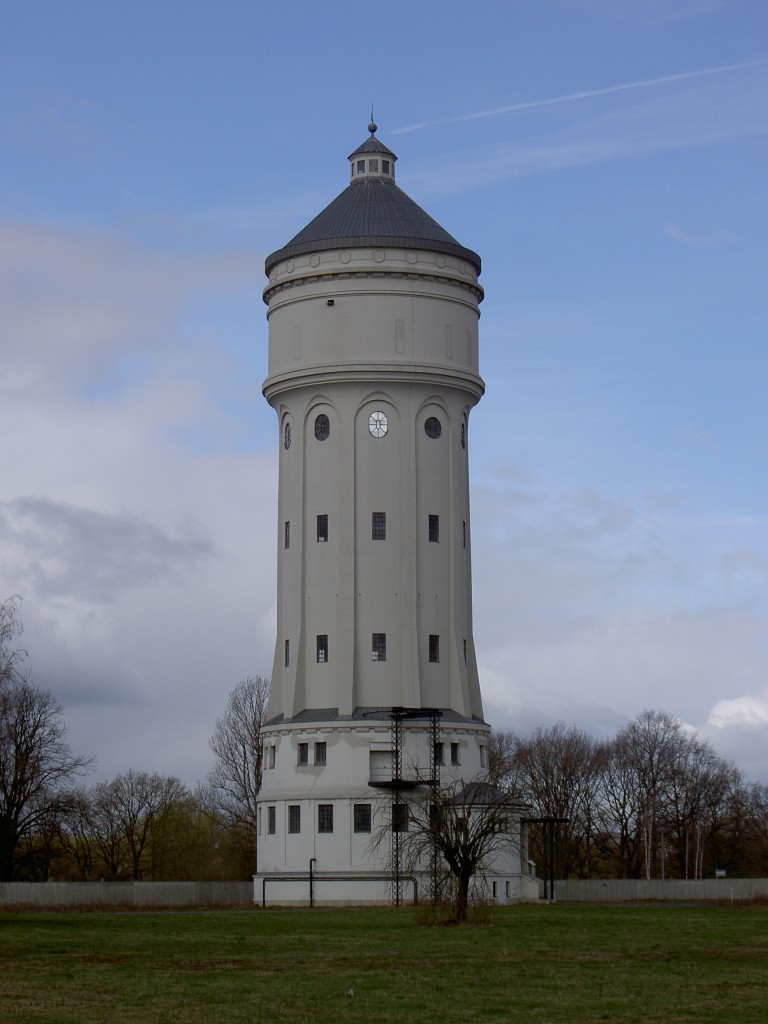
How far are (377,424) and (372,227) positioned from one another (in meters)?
7.92

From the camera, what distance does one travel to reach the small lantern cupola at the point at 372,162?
7375 centimetres

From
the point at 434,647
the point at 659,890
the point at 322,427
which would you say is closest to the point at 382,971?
the point at 434,647

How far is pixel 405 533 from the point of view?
66188mm

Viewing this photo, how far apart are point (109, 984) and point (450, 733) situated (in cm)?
3740

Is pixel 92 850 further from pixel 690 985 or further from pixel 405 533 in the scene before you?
pixel 690 985

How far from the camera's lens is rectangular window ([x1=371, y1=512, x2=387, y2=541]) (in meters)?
66.1

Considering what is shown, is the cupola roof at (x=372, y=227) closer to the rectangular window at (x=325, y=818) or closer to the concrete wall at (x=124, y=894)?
the rectangular window at (x=325, y=818)

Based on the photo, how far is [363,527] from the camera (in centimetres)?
6612

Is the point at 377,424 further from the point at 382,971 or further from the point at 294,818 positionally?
the point at 382,971

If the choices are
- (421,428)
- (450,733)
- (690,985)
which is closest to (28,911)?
(450,733)

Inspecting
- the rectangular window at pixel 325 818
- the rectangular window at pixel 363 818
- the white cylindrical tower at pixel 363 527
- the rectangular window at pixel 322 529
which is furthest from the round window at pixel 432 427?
the rectangular window at pixel 325 818

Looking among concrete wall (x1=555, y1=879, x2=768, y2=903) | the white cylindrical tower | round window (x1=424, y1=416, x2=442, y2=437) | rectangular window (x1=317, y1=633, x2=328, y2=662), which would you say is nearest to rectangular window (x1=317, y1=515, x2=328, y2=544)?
the white cylindrical tower

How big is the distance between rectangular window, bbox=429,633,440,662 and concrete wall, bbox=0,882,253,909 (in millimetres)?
12055

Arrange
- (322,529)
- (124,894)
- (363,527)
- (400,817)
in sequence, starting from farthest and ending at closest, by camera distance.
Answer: (322,529), (363,527), (124,894), (400,817)
